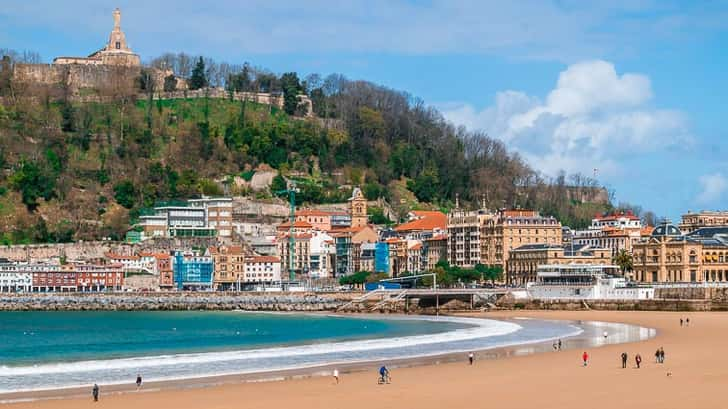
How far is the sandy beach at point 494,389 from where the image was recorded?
34469mm

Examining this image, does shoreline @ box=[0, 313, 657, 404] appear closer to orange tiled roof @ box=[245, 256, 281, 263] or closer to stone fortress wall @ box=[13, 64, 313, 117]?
orange tiled roof @ box=[245, 256, 281, 263]

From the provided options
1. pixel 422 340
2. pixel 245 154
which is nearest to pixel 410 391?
pixel 422 340

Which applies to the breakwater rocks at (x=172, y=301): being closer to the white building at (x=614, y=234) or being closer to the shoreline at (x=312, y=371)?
the white building at (x=614, y=234)

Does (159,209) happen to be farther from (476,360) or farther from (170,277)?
(476,360)

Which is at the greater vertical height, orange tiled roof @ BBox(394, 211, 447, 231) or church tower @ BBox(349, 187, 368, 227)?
church tower @ BBox(349, 187, 368, 227)

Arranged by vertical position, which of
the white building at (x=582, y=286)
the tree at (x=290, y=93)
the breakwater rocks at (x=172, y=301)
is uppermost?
the tree at (x=290, y=93)

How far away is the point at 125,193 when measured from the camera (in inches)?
5138

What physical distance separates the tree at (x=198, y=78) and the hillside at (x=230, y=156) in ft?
11.0

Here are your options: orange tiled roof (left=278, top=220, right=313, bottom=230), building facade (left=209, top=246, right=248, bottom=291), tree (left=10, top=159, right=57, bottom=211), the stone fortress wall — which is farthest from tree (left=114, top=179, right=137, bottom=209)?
the stone fortress wall

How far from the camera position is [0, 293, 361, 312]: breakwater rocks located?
10544cm

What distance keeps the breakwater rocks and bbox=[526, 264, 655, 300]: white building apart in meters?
16.8

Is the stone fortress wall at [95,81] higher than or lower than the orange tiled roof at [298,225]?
higher

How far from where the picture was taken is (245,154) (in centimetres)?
14100

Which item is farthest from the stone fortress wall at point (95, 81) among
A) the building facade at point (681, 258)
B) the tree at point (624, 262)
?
the building facade at point (681, 258)
